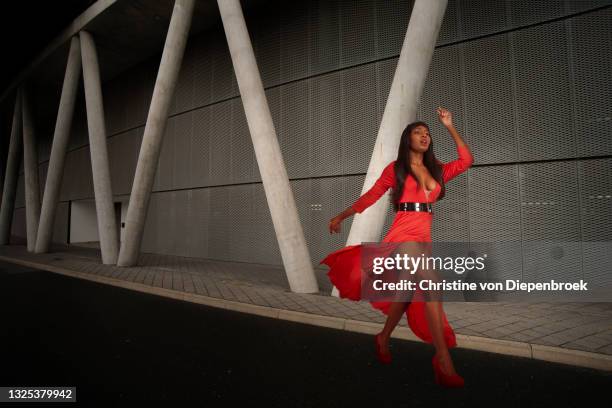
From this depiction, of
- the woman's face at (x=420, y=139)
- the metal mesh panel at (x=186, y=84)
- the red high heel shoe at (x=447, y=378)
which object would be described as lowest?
the red high heel shoe at (x=447, y=378)

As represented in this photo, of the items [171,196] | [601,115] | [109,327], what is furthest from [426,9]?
[171,196]

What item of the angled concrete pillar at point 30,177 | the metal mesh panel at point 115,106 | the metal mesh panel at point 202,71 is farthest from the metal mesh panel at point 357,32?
the angled concrete pillar at point 30,177

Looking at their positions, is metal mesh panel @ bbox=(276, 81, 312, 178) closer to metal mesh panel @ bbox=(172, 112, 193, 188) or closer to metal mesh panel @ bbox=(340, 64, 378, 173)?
metal mesh panel @ bbox=(340, 64, 378, 173)

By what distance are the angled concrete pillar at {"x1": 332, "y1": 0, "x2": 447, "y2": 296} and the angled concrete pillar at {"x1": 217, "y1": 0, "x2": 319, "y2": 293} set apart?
153cm

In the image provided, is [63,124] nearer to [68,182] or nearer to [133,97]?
[133,97]

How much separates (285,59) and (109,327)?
32.6 feet

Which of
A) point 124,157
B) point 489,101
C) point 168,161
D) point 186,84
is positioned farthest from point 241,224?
point 124,157

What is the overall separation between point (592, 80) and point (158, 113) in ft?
36.6

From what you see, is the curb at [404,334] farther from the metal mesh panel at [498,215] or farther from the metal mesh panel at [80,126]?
the metal mesh panel at [80,126]

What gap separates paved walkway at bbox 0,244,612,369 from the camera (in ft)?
13.7

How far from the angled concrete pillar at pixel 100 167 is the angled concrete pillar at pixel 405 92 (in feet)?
30.9

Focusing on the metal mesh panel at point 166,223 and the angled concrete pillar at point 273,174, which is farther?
the metal mesh panel at point 166,223

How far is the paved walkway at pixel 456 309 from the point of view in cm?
417

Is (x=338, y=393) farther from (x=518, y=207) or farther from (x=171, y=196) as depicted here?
(x=171, y=196)
